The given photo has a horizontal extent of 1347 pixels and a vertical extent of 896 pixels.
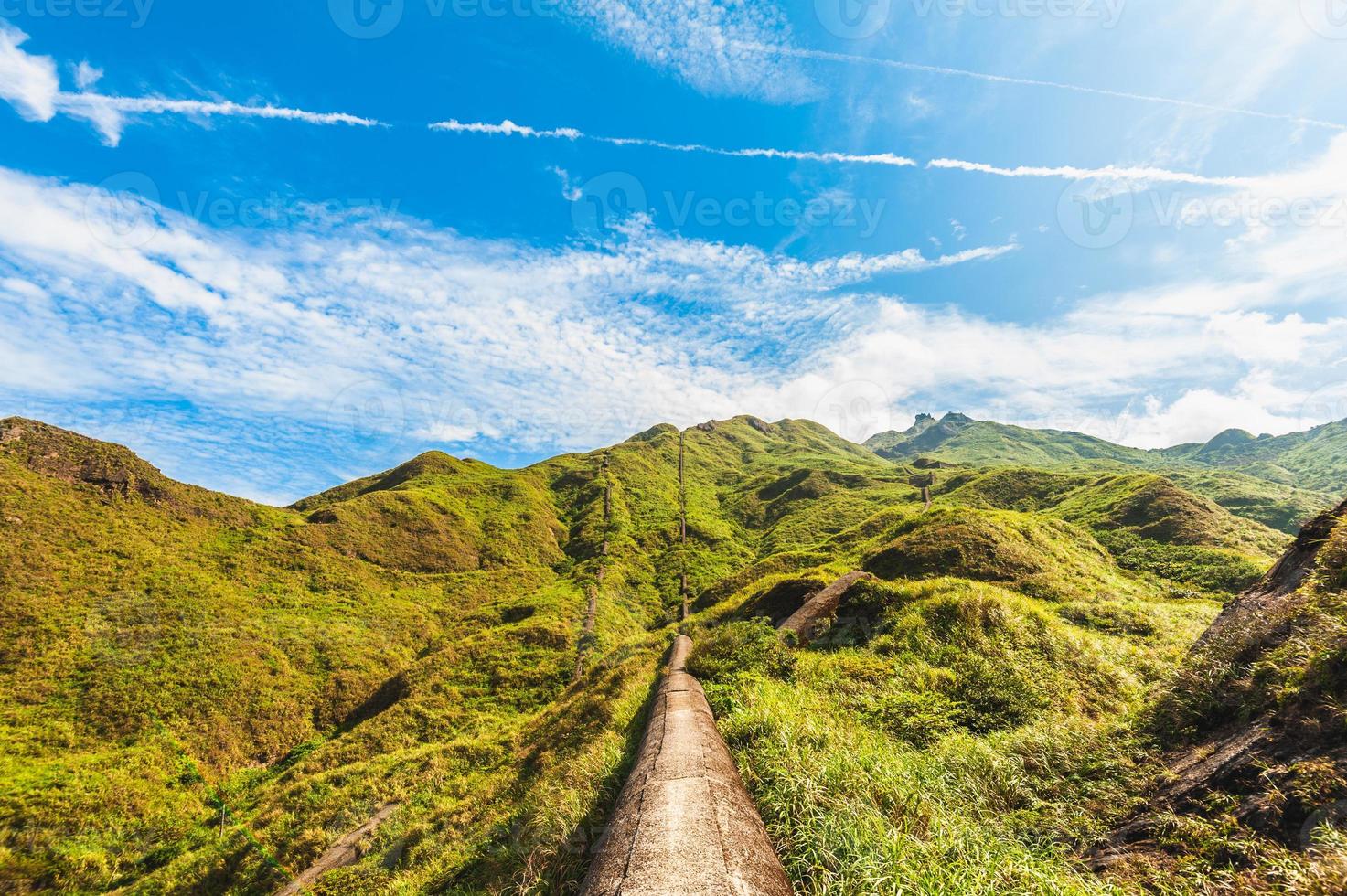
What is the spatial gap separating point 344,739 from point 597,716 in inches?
739

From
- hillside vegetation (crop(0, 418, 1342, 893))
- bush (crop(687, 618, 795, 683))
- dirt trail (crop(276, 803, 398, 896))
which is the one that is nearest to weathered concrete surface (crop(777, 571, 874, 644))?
hillside vegetation (crop(0, 418, 1342, 893))

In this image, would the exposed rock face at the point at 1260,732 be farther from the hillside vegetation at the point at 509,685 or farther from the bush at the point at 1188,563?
the bush at the point at 1188,563

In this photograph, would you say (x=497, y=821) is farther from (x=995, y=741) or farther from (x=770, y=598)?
(x=770, y=598)

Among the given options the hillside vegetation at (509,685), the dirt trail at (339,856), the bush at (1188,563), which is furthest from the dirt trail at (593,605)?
the bush at (1188,563)

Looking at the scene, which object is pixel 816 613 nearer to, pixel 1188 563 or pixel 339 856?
pixel 339 856

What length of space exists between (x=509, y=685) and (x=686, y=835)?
2792 cm

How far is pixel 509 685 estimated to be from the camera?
1139 inches

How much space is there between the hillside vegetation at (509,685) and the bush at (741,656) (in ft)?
0.49

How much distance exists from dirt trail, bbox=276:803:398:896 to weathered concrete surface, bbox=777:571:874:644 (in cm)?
1510

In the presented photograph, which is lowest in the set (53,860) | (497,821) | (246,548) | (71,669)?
(53,860)

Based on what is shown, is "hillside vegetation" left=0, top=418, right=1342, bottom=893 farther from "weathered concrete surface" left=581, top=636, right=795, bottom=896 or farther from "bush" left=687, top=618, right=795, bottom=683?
"weathered concrete surface" left=581, top=636, right=795, bottom=896

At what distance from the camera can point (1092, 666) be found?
1147 cm

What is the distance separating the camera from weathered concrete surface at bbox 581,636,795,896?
4492 millimetres

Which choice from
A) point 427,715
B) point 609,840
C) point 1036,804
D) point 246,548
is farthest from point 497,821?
point 246,548
